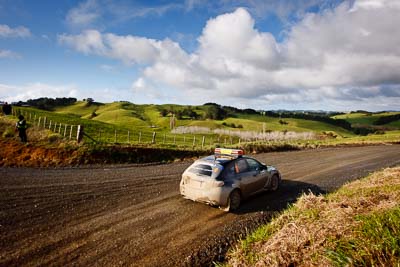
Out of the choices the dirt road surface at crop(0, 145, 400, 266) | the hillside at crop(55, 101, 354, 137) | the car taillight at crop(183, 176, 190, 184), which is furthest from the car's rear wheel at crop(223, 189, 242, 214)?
the hillside at crop(55, 101, 354, 137)

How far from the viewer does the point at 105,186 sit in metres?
11.3

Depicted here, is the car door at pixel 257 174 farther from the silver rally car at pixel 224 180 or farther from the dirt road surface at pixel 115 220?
the dirt road surface at pixel 115 220

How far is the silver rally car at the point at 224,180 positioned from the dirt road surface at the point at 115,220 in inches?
15.6

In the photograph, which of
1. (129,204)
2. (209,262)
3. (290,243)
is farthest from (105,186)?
(290,243)

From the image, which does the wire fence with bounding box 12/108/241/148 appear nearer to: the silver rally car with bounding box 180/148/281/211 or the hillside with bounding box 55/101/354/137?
the silver rally car with bounding box 180/148/281/211

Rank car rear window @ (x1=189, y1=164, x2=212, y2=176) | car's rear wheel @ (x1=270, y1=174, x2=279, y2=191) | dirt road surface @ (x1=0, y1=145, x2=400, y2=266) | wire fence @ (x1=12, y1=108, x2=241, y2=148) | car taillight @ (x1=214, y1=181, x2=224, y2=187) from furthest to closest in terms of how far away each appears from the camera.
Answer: wire fence @ (x1=12, y1=108, x2=241, y2=148)
car's rear wheel @ (x1=270, y1=174, x2=279, y2=191)
car rear window @ (x1=189, y1=164, x2=212, y2=176)
car taillight @ (x1=214, y1=181, x2=224, y2=187)
dirt road surface @ (x1=0, y1=145, x2=400, y2=266)

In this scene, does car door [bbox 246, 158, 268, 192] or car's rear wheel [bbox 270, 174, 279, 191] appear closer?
car door [bbox 246, 158, 268, 192]

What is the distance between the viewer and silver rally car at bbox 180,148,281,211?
347 inches

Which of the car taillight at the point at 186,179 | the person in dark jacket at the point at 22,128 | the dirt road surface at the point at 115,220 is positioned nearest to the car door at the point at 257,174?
the dirt road surface at the point at 115,220

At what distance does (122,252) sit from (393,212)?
556cm

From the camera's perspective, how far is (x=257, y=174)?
1037 cm

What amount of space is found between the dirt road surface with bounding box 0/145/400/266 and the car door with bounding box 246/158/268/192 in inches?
19.2

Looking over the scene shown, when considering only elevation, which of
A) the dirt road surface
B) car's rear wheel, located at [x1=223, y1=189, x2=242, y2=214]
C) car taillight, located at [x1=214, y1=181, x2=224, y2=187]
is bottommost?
the dirt road surface

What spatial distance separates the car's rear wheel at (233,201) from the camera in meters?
8.88
